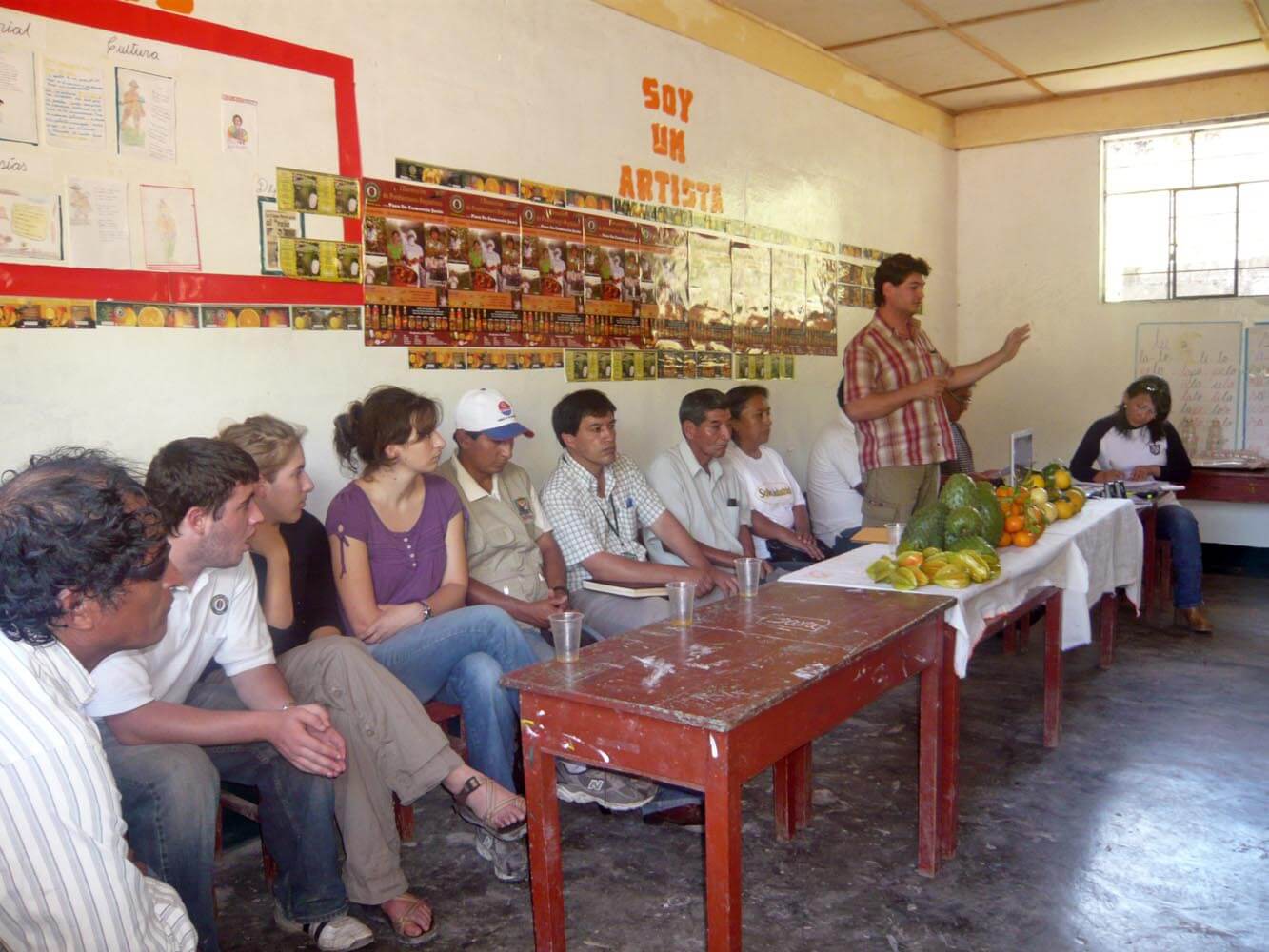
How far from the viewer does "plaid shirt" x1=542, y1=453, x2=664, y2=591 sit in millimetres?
3578

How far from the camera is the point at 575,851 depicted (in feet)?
9.27

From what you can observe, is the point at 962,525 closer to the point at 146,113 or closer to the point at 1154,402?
the point at 146,113

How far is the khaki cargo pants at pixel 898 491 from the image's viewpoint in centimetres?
428

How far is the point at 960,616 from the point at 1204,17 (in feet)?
13.7

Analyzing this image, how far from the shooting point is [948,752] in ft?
8.86

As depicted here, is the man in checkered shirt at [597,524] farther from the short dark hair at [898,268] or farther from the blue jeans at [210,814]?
the short dark hair at [898,268]

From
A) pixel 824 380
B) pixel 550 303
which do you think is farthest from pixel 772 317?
pixel 550 303

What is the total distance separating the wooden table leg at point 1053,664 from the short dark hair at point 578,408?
1623 millimetres

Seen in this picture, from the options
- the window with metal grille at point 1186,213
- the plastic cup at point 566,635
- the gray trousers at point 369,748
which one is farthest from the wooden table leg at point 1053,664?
the window with metal grille at point 1186,213

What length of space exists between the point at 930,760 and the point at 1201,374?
4958mm

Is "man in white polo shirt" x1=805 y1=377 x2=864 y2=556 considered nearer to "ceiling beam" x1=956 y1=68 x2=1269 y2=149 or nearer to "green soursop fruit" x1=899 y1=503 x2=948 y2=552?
"green soursop fruit" x1=899 y1=503 x2=948 y2=552

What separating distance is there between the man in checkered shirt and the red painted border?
85 centimetres

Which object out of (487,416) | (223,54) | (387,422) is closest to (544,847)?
(387,422)

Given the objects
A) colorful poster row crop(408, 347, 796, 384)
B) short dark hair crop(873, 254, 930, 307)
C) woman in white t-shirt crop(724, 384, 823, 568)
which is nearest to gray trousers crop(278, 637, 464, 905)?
colorful poster row crop(408, 347, 796, 384)
